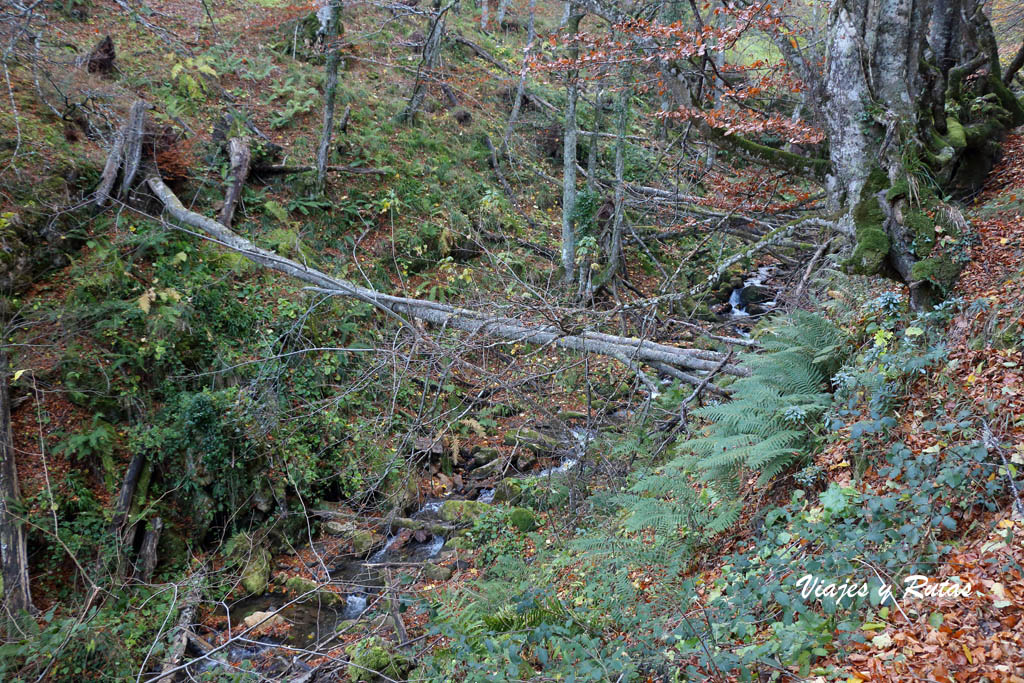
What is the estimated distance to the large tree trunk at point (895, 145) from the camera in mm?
4574

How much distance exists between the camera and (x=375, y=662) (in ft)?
18.9

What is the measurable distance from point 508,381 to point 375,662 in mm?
3139

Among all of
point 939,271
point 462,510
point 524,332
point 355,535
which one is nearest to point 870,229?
point 939,271

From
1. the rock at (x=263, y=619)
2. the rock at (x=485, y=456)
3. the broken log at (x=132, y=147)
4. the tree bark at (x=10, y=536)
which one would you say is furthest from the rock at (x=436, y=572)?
the broken log at (x=132, y=147)

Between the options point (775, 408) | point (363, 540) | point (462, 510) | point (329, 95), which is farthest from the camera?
point (329, 95)

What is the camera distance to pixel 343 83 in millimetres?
15836

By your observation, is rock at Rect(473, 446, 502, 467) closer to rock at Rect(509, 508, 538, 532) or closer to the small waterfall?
rock at Rect(509, 508, 538, 532)

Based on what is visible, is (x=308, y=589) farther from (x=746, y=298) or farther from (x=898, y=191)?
(x=746, y=298)

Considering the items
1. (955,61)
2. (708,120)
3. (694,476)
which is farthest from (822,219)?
(955,61)

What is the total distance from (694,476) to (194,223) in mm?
9079

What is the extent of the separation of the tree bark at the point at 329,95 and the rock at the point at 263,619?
8545 mm

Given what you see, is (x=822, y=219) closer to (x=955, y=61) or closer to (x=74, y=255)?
(x=955, y=61)

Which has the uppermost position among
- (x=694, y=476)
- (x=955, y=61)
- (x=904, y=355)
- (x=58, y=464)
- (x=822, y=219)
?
(x=955, y=61)

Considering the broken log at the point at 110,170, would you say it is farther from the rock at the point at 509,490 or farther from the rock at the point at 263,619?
the rock at the point at 509,490
